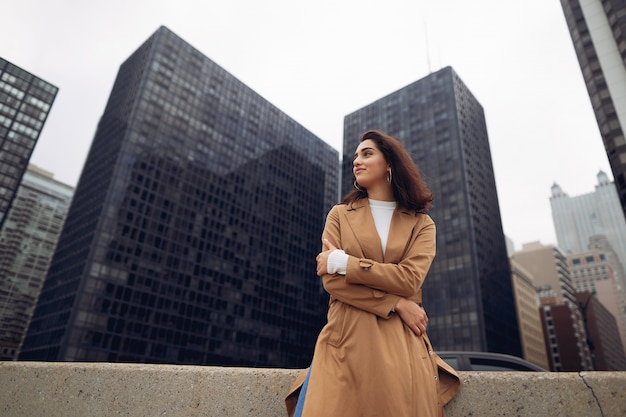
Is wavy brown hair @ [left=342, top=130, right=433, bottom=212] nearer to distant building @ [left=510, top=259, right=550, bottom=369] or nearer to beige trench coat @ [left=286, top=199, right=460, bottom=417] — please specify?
beige trench coat @ [left=286, top=199, right=460, bottom=417]

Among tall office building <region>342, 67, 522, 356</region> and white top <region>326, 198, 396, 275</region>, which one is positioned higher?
tall office building <region>342, 67, 522, 356</region>

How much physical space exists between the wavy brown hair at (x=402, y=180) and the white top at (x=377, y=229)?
0.36ft

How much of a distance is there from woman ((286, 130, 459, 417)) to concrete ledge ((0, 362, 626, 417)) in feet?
1.71

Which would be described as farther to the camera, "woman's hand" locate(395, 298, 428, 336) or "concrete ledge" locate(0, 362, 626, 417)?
"concrete ledge" locate(0, 362, 626, 417)

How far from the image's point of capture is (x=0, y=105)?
85625mm

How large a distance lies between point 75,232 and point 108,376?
8131 centimetres

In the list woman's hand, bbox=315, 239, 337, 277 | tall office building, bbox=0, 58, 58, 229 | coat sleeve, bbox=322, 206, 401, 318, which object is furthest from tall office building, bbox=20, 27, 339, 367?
coat sleeve, bbox=322, 206, 401, 318

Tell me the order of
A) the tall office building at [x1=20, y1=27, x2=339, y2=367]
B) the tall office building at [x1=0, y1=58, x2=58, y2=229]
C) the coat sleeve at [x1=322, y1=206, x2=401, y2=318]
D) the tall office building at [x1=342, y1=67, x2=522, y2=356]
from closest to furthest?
1. the coat sleeve at [x1=322, y1=206, x2=401, y2=318]
2. the tall office building at [x1=20, y1=27, x2=339, y2=367]
3. the tall office building at [x1=342, y1=67, x2=522, y2=356]
4. the tall office building at [x1=0, y1=58, x2=58, y2=229]

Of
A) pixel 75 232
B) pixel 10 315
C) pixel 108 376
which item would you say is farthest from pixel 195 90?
pixel 108 376

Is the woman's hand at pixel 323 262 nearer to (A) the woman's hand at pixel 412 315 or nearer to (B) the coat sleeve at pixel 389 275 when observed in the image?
(B) the coat sleeve at pixel 389 275

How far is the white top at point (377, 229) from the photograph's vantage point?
231 centimetres

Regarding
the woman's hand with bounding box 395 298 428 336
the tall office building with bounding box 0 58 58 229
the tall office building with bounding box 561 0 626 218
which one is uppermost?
the tall office building with bounding box 0 58 58 229

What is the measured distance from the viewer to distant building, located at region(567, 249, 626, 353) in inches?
6718

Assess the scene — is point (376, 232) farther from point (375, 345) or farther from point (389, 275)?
point (375, 345)
